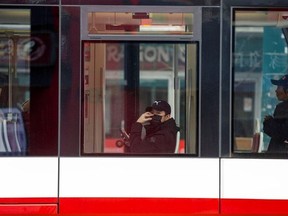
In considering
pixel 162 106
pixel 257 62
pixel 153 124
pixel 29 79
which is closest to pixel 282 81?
pixel 257 62

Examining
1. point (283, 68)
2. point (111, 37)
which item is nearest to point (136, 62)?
point (111, 37)

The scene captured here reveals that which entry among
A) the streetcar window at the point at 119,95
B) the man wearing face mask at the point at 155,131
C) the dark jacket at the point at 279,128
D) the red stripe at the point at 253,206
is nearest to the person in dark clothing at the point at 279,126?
the dark jacket at the point at 279,128

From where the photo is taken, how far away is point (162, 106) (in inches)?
465

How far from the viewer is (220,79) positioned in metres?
11.7

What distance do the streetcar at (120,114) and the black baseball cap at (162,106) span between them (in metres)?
0.06

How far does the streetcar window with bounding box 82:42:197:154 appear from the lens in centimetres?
1172

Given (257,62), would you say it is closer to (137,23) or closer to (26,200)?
(137,23)

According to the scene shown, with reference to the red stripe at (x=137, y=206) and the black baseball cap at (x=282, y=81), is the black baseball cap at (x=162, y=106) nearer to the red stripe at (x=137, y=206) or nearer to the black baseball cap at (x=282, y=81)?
the red stripe at (x=137, y=206)

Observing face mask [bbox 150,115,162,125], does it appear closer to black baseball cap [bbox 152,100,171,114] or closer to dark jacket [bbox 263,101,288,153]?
black baseball cap [bbox 152,100,171,114]

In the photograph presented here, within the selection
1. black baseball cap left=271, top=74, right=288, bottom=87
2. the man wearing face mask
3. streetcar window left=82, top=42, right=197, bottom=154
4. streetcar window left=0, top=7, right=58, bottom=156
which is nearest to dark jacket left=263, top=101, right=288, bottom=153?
black baseball cap left=271, top=74, right=288, bottom=87

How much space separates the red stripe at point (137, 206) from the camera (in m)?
11.6

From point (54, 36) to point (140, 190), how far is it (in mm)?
1401

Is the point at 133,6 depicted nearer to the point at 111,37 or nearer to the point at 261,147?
the point at 111,37

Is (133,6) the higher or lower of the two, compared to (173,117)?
higher
